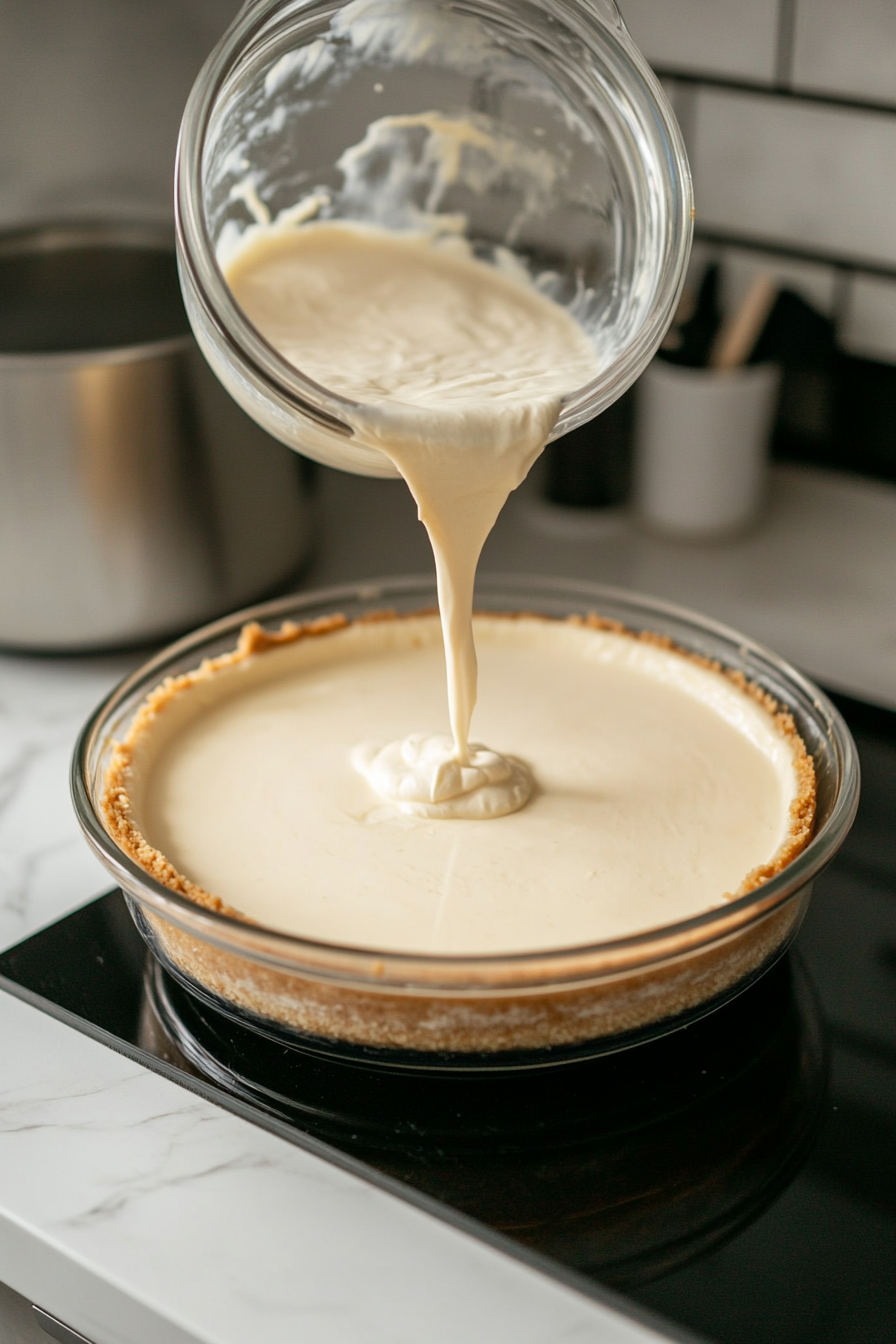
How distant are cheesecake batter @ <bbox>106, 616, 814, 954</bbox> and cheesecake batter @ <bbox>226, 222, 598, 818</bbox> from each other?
0.03m

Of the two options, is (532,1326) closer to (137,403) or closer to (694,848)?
(694,848)

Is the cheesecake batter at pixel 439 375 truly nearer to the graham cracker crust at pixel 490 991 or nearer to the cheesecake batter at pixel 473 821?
the cheesecake batter at pixel 473 821

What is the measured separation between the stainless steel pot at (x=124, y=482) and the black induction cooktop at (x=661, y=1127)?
A: 0.33m

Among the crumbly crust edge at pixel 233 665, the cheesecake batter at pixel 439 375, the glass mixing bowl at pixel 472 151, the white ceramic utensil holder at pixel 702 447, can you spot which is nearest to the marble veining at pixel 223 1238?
Result: the crumbly crust edge at pixel 233 665

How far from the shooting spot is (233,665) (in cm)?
95

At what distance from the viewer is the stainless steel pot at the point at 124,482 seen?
3.35 feet

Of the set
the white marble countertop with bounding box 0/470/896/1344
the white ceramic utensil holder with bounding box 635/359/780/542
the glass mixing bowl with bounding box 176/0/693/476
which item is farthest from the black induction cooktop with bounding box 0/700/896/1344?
the white ceramic utensil holder with bounding box 635/359/780/542

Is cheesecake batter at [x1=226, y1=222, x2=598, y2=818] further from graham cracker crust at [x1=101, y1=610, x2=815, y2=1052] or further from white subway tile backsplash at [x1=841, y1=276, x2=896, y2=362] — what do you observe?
white subway tile backsplash at [x1=841, y1=276, x2=896, y2=362]

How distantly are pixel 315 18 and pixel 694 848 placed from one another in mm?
505

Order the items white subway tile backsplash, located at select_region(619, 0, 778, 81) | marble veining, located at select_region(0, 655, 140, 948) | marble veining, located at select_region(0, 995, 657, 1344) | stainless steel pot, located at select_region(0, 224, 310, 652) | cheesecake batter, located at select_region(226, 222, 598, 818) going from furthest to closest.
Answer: white subway tile backsplash, located at select_region(619, 0, 778, 81)
stainless steel pot, located at select_region(0, 224, 310, 652)
marble veining, located at select_region(0, 655, 140, 948)
cheesecake batter, located at select_region(226, 222, 598, 818)
marble veining, located at select_region(0, 995, 657, 1344)

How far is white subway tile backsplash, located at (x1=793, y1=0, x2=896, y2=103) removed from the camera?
1.10 meters

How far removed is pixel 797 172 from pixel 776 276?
0.33 ft

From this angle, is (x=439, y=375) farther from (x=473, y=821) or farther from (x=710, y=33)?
(x=710, y=33)

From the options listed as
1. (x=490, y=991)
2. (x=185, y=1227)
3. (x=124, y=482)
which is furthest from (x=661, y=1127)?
(x=124, y=482)
